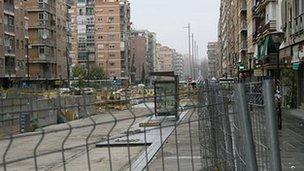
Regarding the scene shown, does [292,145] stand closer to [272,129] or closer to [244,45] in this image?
[272,129]

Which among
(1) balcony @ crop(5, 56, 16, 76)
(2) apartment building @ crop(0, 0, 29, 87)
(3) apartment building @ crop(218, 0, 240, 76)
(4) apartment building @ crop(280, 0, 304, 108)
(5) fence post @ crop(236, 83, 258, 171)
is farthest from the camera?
(3) apartment building @ crop(218, 0, 240, 76)

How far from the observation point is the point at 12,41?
78.4m

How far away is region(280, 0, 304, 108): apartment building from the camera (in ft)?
113

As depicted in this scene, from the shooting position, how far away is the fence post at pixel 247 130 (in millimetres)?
4434

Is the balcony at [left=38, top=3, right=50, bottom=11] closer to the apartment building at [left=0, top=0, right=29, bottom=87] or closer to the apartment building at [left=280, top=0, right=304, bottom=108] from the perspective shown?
the apartment building at [left=0, top=0, right=29, bottom=87]

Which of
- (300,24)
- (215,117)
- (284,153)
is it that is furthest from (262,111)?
(300,24)

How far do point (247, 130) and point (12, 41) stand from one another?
76.4m

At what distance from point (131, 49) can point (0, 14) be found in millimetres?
106505

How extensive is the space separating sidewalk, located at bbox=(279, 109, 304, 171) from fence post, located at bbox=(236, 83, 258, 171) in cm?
884

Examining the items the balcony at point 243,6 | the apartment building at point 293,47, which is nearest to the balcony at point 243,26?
the balcony at point 243,6

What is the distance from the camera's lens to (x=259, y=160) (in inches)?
188

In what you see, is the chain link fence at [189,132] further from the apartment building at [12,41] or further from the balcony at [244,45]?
the balcony at [244,45]

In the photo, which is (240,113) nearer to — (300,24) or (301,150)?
(301,150)

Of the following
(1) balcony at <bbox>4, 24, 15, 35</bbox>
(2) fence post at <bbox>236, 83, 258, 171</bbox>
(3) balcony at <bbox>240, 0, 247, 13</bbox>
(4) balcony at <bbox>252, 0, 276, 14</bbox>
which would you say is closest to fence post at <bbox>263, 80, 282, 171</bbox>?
(2) fence post at <bbox>236, 83, 258, 171</bbox>
